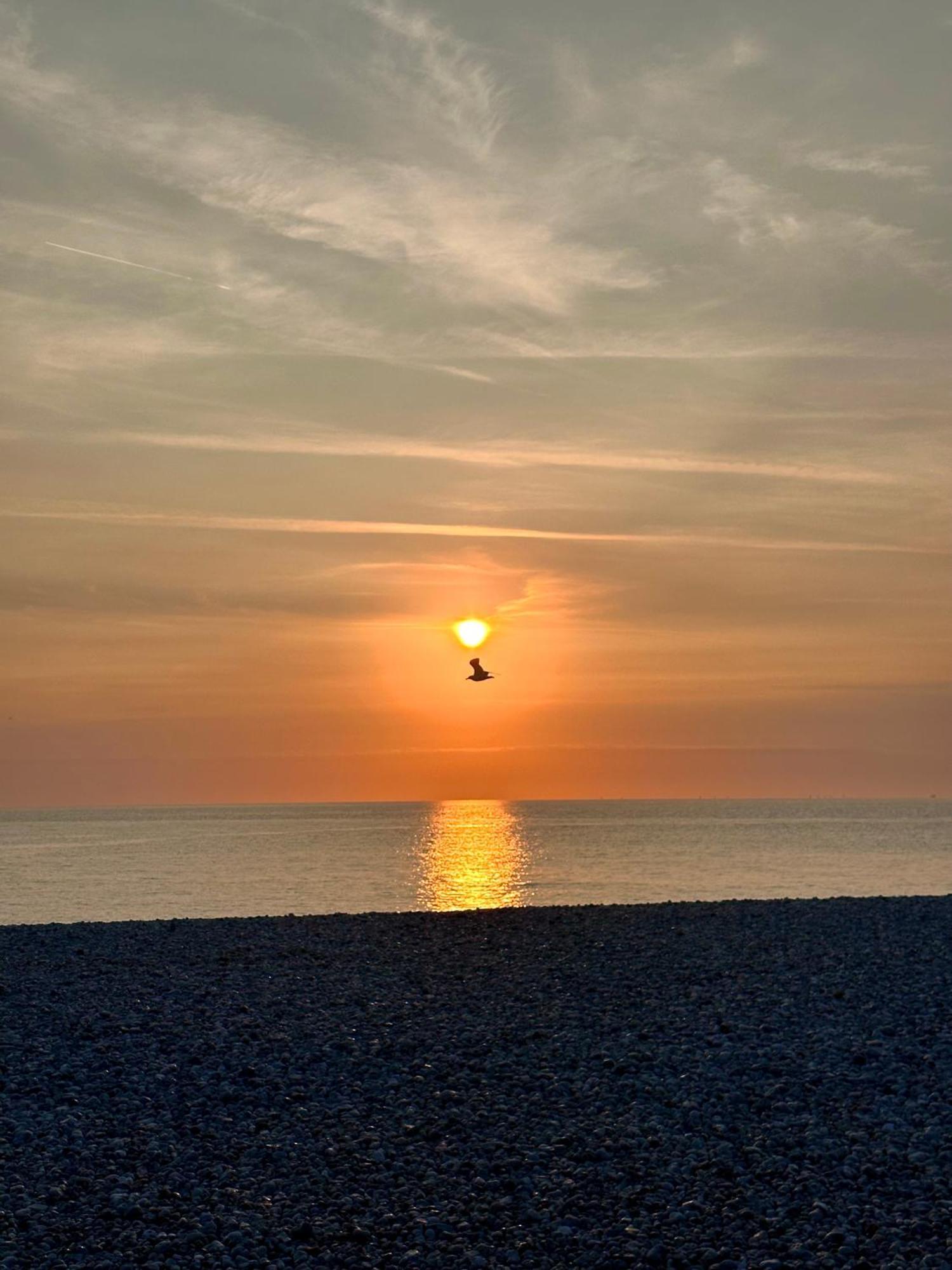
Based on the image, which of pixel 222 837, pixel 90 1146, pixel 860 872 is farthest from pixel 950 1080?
pixel 222 837

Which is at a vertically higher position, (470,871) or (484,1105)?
(470,871)

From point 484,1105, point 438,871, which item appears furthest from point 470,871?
point 484,1105

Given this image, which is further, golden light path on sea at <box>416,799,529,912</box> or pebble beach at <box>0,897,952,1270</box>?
golden light path on sea at <box>416,799,529,912</box>

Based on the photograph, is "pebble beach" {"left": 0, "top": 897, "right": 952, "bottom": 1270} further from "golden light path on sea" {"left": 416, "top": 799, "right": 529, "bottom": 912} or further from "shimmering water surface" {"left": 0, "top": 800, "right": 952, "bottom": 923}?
"shimmering water surface" {"left": 0, "top": 800, "right": 952, "bottom": 923}

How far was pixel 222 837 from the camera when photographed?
145125mm

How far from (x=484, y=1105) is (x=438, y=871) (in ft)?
241

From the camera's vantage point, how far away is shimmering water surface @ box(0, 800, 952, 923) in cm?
5309

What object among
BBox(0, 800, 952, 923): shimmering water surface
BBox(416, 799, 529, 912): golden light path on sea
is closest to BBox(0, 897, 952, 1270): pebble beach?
BBox(416, 799, 529, 912): golden light path on sea

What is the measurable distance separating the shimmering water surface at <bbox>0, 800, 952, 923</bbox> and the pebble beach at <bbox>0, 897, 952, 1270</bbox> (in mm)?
23734

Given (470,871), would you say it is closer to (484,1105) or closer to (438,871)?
(438,871)

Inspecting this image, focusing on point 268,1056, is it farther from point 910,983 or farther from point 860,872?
point 860,872

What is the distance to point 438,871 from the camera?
86.9 meters

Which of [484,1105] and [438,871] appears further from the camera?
[438,871]

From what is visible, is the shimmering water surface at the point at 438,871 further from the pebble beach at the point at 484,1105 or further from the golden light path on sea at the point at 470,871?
the pebble beach at the point at 484,1105
